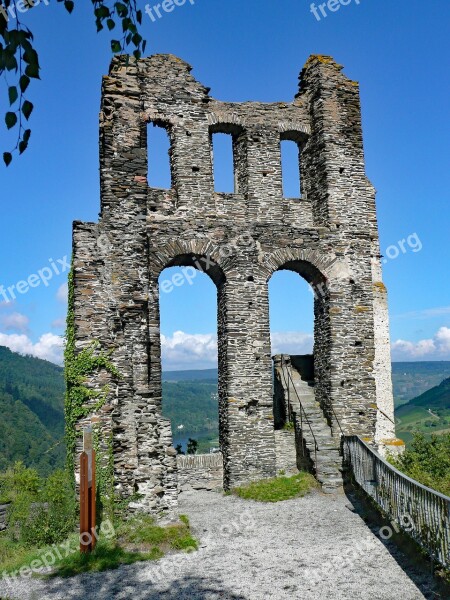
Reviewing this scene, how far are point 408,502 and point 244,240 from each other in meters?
7.92

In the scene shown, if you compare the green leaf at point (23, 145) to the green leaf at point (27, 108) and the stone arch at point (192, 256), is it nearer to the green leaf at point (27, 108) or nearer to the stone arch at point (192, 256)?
the green leaf at point (27, 108)

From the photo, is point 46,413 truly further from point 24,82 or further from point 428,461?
point 24,82

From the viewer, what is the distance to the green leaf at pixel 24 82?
331cm

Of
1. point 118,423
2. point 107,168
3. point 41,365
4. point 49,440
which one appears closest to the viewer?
point 118,423

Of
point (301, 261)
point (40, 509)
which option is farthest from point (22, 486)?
point (301, 261)

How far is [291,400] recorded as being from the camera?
1493 cm

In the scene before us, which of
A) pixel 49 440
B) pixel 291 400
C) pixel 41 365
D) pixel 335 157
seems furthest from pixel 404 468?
pixel 41 365

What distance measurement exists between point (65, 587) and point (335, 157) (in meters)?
12.1

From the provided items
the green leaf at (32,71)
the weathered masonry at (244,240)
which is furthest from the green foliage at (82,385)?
the green leaf at (32,71)

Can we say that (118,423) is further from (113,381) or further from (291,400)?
(291,400)

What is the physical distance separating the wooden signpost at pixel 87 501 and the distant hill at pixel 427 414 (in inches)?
2955

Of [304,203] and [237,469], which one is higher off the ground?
[304,203]

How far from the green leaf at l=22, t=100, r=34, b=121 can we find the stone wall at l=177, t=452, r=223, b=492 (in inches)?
448

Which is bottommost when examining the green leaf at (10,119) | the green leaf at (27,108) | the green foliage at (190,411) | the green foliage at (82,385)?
the green foliage at (190,411)
